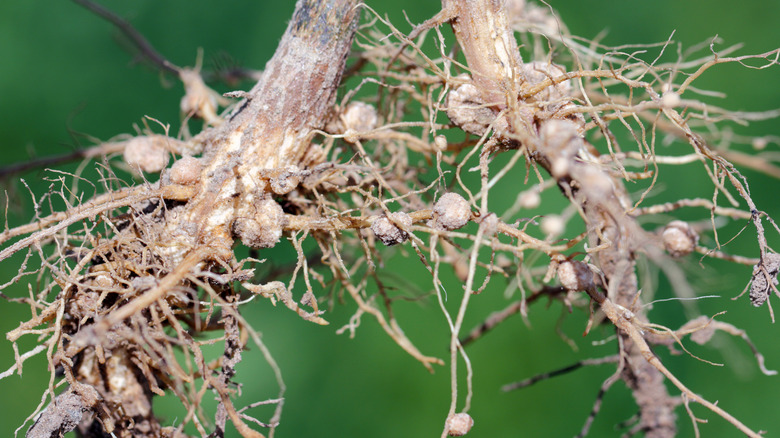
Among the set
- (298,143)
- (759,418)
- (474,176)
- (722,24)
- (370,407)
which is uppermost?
(722,24)

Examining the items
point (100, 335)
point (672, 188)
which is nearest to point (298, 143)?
point (100, 335)

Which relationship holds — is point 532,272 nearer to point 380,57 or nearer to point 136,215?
point 380,57

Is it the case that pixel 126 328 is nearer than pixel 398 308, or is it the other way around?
pixel 126 328

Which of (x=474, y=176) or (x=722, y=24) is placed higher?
(x=722, y=24)

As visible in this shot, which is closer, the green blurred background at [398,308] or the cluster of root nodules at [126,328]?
the cluster of root nodules at [126,328]

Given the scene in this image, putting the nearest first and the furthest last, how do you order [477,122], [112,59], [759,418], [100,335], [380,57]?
[100,335] → [477,122] → [380,57] → [759,418] → [112,59]

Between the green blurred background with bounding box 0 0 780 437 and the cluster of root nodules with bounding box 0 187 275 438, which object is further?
the green blurred background with bounding box 0 0 780 437

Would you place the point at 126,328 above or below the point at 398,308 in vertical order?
above

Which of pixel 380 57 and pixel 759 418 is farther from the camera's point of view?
pixel 759 418
